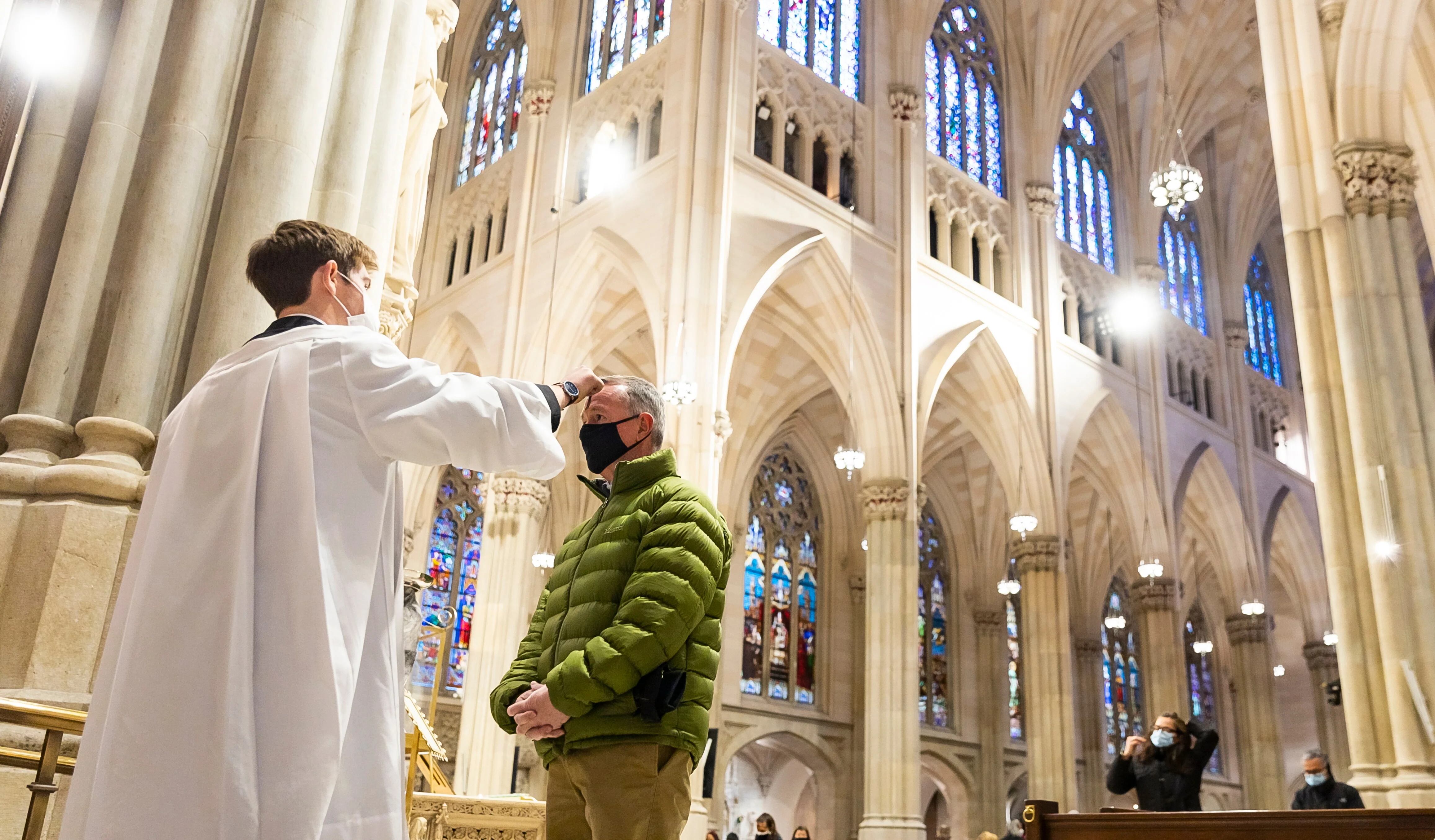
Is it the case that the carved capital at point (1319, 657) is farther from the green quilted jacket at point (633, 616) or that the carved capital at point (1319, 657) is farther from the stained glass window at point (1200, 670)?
the green quilted jacket at point (633, 616)

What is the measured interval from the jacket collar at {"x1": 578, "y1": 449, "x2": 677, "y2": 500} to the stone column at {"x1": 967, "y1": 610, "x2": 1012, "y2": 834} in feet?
70.6

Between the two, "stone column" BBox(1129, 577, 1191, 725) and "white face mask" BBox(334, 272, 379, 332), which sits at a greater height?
"stone column" BBox(1129, 577, 1191, 725)

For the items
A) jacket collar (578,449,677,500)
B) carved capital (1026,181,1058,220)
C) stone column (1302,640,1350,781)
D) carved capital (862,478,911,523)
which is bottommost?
jacket collar (578,449,677,500)

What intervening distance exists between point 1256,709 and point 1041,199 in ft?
34.9

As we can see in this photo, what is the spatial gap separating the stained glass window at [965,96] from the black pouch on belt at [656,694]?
16.9 m

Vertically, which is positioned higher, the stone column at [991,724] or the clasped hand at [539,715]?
the stone column at [991,724]

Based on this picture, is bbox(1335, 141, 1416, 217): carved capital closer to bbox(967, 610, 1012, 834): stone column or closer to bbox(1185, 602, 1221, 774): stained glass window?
bbox(967, 610, 1012, 834): stone column

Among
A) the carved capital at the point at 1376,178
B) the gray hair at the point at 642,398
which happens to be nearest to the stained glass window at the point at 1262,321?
the carved capital at the point at 1376,178

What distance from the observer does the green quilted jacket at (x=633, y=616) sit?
2.39 metres

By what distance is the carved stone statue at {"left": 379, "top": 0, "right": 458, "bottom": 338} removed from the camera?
588 cm

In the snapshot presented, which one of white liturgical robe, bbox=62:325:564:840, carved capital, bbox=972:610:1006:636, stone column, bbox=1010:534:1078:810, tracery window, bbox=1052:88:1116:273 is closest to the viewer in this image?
white liturgical robe, bbox=62:325:564:840

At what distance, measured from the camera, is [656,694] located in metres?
2.44

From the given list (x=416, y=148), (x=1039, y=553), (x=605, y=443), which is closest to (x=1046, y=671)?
(x=1039, y=553)

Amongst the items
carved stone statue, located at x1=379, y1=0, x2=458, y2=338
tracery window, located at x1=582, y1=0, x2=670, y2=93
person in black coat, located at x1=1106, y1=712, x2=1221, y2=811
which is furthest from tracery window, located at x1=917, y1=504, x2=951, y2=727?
carved stone statue, located at x1=379, y1=0, x2=458, y2=338
